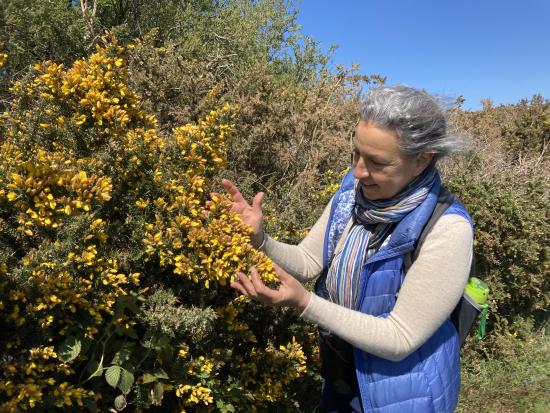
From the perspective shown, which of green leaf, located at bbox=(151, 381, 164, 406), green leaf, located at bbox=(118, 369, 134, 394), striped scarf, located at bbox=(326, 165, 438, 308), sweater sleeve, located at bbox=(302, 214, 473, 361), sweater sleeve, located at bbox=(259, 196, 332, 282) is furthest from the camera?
sweater sleeve, located at bbox=(259, 196, 332, 282)

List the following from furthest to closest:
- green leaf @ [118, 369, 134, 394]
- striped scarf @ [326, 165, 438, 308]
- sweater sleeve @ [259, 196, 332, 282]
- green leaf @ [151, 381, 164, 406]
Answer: sweater sleeve @ [259, 196, 332, 282], green leaf @ [151, 381, 164, 406], green leaf @ [118, 369, 134, 394], striped scarf @ [326, 165, 438, 308]

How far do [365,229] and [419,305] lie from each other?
0.35 metres

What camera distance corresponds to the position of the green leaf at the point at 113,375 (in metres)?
1.63

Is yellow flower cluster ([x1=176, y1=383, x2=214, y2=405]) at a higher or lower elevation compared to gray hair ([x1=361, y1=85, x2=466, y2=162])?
lower

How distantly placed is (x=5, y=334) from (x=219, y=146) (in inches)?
41.4

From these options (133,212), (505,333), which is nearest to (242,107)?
(133,212)

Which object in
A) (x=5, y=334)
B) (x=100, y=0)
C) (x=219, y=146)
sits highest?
(x=100, y=0)

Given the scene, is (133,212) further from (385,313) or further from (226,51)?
(226,51)

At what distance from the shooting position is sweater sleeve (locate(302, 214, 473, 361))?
1.42 m

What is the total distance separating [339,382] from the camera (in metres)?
1.87

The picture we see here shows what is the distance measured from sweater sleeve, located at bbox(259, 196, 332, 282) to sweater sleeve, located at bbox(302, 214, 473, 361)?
1.47 feet

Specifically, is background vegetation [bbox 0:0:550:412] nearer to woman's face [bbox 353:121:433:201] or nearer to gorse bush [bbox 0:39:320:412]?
gorse bush [bbox 0:39:320:412]

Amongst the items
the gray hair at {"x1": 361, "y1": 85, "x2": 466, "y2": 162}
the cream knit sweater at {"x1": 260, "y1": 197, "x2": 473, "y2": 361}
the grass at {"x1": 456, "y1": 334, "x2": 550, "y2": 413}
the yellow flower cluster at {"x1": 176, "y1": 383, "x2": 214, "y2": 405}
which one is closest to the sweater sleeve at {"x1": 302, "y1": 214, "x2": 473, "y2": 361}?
the cream knit sweater at {"x1": 260, "y1": 197, "x2": 473, "y2": 361}

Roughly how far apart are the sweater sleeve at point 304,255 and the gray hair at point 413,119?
1.78 ft
